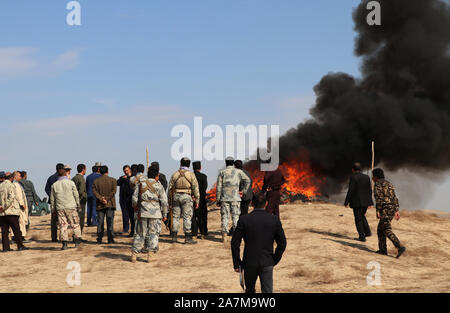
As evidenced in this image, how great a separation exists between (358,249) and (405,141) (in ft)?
69.7

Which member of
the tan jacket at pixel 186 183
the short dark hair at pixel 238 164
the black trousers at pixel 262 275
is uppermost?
the short dark hair at pixel 238 164

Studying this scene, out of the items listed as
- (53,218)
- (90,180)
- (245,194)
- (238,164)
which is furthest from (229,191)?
(53,218)

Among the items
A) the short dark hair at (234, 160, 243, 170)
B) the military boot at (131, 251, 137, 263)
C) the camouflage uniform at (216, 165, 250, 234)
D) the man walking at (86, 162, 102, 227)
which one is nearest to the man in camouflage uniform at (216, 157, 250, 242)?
the camouflage uniform at (216, 165, 250, 234)

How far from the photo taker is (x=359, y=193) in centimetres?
1358

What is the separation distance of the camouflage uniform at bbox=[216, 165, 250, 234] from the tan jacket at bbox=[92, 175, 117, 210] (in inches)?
118

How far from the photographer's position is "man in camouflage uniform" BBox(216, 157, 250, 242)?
1342cm

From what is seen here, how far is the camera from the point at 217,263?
11.4m

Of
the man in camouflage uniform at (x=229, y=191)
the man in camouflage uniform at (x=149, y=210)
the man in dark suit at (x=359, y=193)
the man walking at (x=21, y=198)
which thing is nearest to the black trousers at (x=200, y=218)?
the man in camouflage uniform at (x=229, y=191)

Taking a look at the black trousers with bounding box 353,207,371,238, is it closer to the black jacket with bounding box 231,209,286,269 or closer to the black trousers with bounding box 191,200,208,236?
the black trousers with bounding box 191,200,208,236

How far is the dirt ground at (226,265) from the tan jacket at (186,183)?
1470mm

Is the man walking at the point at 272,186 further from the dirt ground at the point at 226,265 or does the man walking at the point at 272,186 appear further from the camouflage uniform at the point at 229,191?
the dirt ground at the point at 226,265

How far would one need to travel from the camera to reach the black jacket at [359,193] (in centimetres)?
1357

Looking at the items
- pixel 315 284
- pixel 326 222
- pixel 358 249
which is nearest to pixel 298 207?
pixel 326 222
